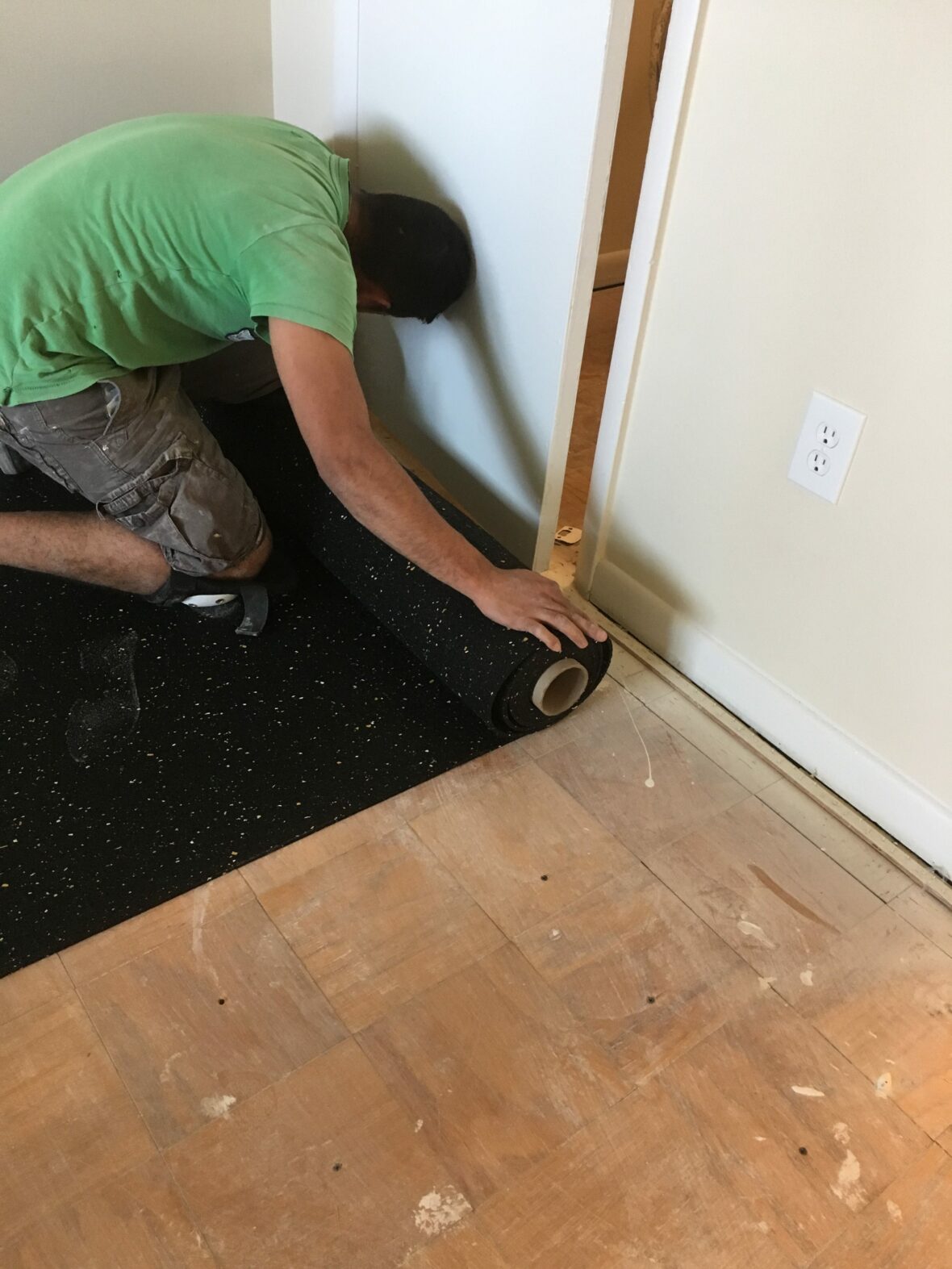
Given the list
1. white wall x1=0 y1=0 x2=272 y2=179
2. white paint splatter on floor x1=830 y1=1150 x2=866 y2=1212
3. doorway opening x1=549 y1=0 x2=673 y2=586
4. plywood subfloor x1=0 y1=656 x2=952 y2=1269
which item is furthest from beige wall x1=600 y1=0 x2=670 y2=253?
white paint splatter on floor x1=830 y1=1150 x2=866 y2=1212

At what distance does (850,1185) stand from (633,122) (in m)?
2.89

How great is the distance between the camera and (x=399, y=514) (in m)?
1.37

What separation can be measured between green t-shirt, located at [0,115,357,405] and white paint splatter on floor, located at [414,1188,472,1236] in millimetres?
1072

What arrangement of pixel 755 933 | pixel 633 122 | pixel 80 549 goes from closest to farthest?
1. pixel 755 933
2. pixel 80 549
3. pixel 633 122

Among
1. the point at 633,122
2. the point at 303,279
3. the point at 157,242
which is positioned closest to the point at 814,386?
the point at 303,279

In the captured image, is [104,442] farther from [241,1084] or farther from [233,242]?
[241,1084]

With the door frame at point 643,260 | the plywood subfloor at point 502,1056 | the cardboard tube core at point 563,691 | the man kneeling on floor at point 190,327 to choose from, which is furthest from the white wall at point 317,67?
the plywood subfloor at point 502,1056

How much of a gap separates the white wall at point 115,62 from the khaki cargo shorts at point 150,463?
0.69m

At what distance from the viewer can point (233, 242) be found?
132 centimetres

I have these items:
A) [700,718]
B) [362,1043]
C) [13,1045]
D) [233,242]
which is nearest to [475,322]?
[233,242]

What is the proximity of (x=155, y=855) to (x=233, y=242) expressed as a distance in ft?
2.87

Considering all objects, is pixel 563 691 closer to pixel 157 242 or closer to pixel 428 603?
pixel 428 603

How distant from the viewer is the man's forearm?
1.34 meters

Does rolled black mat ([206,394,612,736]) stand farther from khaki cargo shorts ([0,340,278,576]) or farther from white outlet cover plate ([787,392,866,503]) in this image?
white outlet cover plate ([787,392,866,503])
